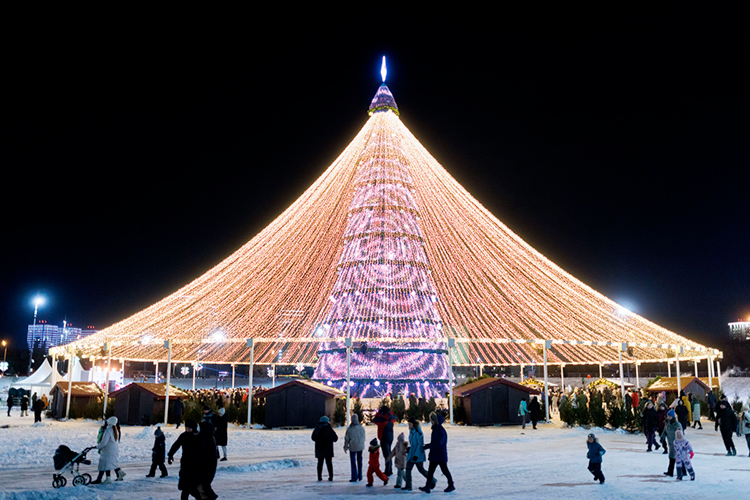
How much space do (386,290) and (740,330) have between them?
79.1m

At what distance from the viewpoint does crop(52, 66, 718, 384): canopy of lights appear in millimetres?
25016

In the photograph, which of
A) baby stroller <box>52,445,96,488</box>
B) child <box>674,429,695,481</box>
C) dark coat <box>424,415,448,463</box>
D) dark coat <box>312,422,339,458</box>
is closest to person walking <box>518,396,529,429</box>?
child <box>674,429,695,481</box>

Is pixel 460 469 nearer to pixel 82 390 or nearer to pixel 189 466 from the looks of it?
pixel 189 466

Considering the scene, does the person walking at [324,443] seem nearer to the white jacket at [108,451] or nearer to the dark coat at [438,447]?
the dark coat at [438,447]

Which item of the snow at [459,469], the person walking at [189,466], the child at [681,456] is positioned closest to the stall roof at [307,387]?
the snow at [459,469]

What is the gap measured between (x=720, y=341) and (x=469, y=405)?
66.2 meters

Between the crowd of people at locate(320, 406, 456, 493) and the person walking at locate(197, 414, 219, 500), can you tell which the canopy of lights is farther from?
the person walking at locate(197, 414, 219, 500)

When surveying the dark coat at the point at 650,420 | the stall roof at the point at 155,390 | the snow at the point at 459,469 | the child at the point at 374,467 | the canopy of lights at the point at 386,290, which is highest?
the canopy of lights at the point at 386,290

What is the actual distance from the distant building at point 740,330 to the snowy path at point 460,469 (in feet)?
241

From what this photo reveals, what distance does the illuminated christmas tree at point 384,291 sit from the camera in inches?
1129

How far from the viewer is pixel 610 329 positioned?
26719 mm

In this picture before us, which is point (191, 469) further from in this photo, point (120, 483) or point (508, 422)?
point (508, 422)

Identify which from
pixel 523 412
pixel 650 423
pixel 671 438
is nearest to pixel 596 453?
pixel 671 438

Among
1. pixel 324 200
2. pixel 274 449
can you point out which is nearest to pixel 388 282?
pixel 324 200
